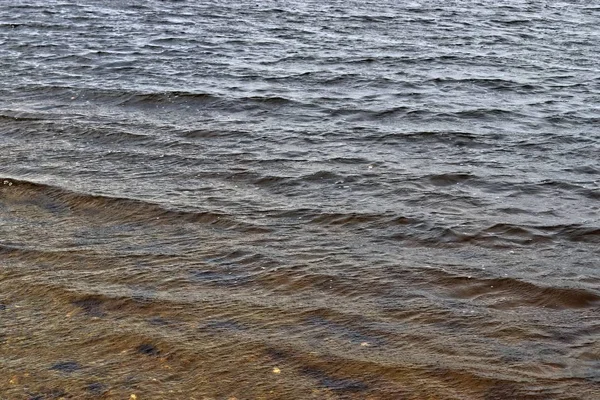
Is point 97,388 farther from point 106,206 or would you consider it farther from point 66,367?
point 106,206

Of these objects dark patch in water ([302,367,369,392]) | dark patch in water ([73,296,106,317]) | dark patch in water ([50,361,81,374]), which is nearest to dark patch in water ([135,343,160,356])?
dark patch in water ([50,361,81,374])

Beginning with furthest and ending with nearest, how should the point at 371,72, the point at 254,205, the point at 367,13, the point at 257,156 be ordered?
the point at 367,13 < the point at 371,72 < the point at 257,156 < the point at 254,205

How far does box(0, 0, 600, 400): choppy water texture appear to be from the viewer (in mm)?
5141

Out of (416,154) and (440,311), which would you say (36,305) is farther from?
(416,154)

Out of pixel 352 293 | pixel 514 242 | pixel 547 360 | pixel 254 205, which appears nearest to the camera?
pixel 547 360

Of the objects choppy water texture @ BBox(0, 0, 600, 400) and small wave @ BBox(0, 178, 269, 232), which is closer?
choppy water texture @ BBox(0, 0, 600, 400)

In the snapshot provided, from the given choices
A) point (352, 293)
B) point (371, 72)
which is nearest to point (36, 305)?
point (352, 293)

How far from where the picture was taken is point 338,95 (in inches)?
431

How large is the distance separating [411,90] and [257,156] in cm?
309

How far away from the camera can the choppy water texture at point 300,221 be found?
16.9 ft

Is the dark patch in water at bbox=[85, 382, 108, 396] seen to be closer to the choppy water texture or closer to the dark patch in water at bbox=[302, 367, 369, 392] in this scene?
the choppy water texture

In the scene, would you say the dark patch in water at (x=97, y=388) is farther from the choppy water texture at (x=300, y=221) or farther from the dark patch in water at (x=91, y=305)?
the dark patch in water at (x=91, y=305)

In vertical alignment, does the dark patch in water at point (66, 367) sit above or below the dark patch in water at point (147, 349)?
above

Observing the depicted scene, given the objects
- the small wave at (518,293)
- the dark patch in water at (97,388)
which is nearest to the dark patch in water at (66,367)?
the dark patch in water at (97,388)
